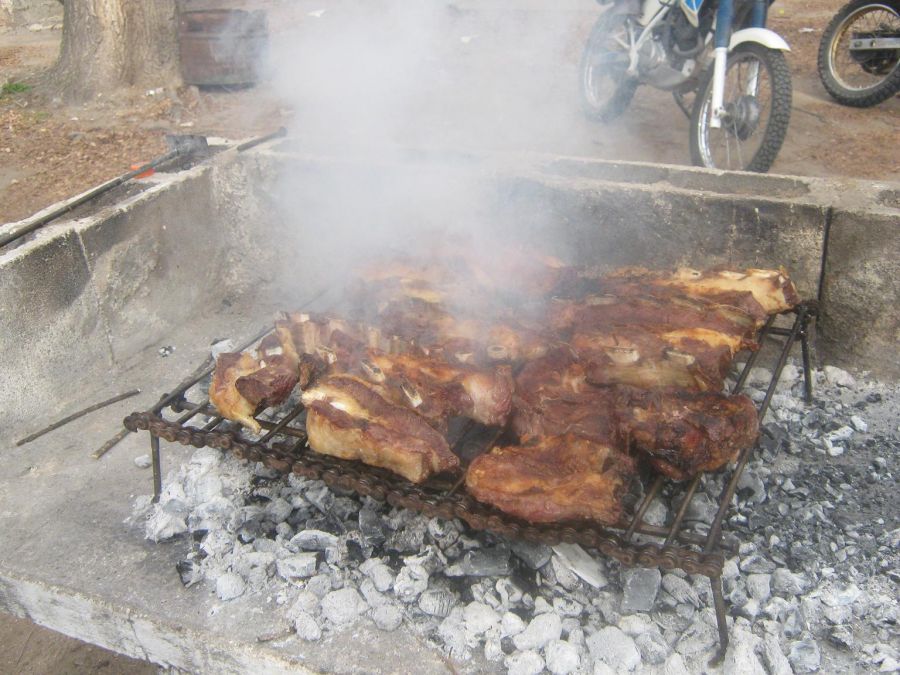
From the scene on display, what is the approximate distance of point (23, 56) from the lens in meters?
13.4

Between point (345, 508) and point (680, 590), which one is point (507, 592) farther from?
point (345, 508)

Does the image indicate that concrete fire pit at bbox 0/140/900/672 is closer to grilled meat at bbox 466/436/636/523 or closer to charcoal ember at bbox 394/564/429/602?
charcoal ember at bbox 394/564/429/602

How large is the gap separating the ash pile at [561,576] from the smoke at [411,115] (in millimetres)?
1677

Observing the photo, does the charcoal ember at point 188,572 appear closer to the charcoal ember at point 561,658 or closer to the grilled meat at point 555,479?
the grilled meat at point 555,479

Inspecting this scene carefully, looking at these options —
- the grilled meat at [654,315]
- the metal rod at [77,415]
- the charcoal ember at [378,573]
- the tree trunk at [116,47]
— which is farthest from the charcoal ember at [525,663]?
the tree trunk at [116,47]

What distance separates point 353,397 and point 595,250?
2.06 m

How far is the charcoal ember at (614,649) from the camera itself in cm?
237

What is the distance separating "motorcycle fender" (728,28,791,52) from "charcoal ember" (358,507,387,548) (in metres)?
5.23

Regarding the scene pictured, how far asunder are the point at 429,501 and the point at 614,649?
2.60 ft

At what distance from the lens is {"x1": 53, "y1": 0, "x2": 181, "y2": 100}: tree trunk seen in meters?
9.73

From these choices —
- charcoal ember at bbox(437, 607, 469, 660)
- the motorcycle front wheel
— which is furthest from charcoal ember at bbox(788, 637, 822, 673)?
the motorcycle front wheel

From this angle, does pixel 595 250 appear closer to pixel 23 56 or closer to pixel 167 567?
pixel 167 567

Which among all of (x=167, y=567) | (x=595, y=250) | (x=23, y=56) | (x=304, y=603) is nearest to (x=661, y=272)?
(x=595, y=250)

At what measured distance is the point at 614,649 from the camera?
94.4 inches
